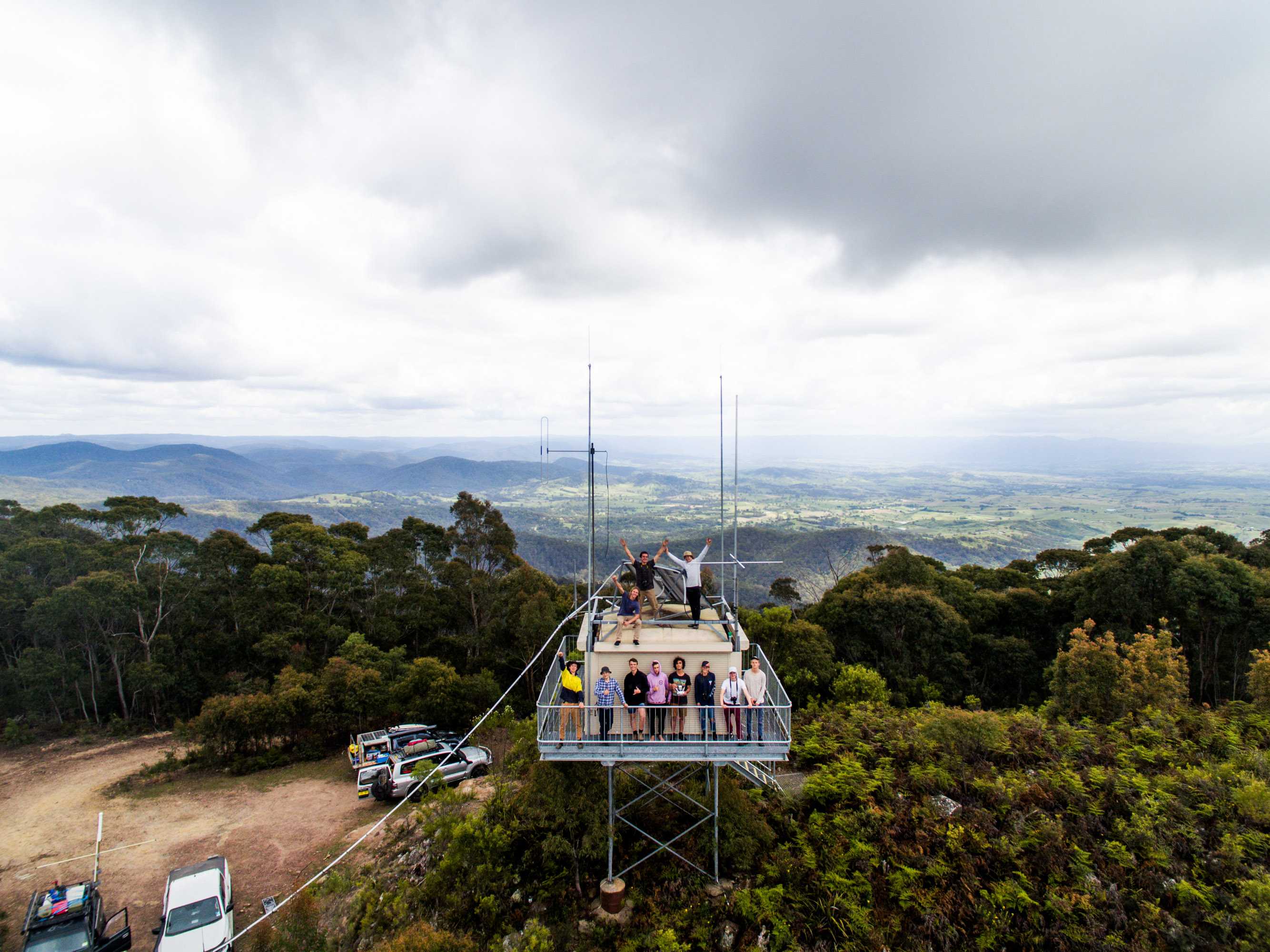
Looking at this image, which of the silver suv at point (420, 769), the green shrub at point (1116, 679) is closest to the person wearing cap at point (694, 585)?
the silver suv at point (420, 769)

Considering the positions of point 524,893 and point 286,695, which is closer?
point 524,893

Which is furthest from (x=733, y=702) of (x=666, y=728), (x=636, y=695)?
(x=636, y=695)

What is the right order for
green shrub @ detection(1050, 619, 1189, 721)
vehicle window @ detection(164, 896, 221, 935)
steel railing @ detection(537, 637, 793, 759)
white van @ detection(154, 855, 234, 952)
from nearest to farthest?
steel railing @ detection(537, 637, 793, 759) → white van @ detection(154, 855, 234, 952) → vehicle window @ detection(164, 896, 221, 935) → green shrub @ detection(1050, 619, 1189, 721)

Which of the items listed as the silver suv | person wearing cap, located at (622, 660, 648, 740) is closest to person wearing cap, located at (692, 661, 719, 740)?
person wearing cap, located at (622, 660, 648, 740)

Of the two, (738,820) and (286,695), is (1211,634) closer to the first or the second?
(738,820)

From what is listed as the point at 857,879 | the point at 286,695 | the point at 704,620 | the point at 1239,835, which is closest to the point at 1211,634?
the point at 1239,835

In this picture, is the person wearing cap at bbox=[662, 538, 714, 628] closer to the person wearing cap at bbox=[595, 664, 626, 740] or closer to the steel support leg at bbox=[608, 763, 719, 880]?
the person wearing cap at bbox=[595, 664, 626, 740]
